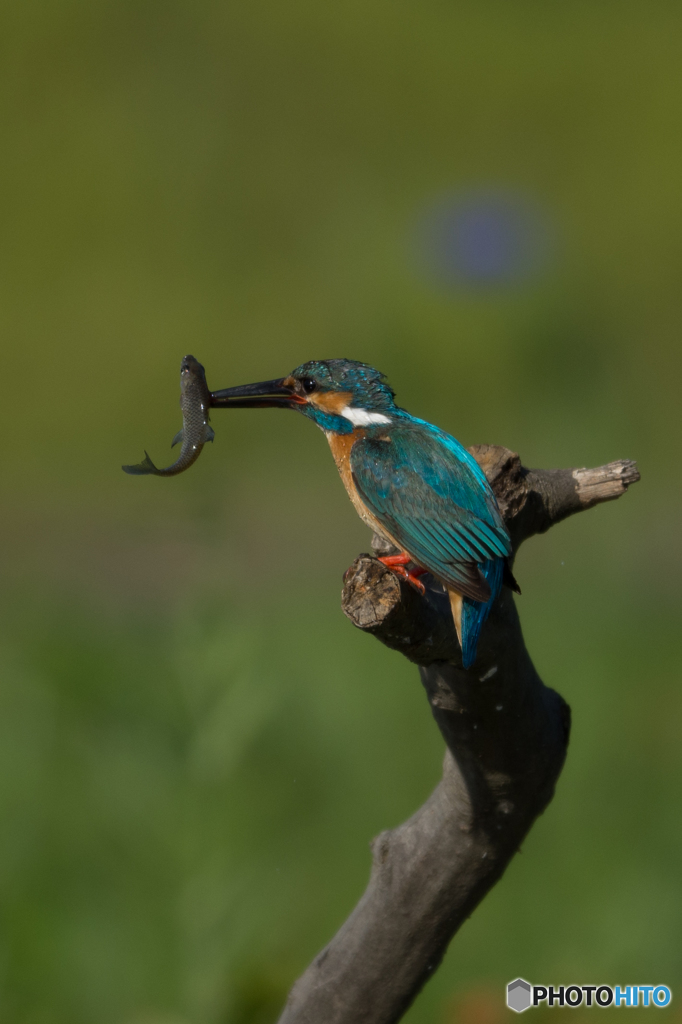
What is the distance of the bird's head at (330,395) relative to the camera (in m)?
2.21

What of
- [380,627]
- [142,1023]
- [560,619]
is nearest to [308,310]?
[560,619]

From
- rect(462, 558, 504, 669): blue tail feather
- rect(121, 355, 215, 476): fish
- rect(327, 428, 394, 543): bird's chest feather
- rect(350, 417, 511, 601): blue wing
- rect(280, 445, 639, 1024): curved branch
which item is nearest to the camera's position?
rect(462, 558, 504, 669): blue tail feather

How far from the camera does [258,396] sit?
2.27 meters

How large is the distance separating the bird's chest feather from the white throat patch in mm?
14

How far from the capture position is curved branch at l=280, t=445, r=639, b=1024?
1679 millimetres

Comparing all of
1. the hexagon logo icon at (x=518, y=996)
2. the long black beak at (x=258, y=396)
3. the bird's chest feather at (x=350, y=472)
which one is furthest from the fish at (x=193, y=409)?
the hexagon logo icon at (x=518, y=996)

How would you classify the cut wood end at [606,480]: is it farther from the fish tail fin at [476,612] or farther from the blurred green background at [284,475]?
the blurred green background at [284,475]

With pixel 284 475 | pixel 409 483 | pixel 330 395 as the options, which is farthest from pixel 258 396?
pixel 284 475

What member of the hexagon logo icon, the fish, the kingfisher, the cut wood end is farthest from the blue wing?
the hexagon logo icon

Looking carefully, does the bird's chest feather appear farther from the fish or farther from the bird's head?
the fish

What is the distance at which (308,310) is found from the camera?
23.7 feet

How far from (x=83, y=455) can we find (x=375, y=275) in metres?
1.75

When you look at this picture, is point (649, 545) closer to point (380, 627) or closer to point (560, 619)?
point (560, 619)

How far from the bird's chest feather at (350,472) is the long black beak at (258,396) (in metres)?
0.09
